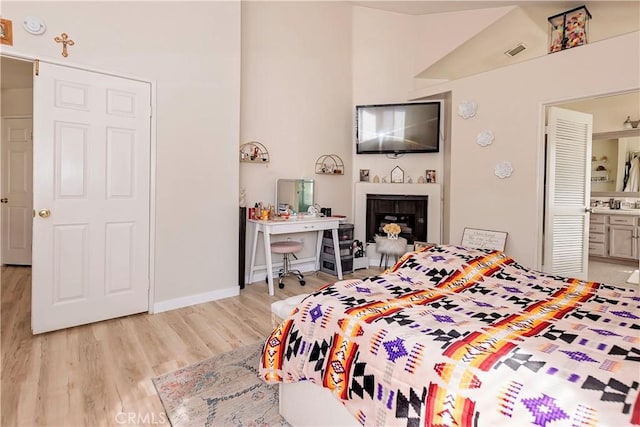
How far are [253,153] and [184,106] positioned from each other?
3.54 feet

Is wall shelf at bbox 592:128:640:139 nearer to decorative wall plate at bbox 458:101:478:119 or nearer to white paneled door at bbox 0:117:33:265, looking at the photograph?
decorative wall plate at bbox 458:101:478:119

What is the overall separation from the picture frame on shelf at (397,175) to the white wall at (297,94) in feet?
2.04

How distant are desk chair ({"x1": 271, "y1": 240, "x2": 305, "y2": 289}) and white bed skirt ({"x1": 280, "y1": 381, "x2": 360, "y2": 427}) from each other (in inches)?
87.0

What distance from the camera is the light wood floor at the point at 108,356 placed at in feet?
5.63

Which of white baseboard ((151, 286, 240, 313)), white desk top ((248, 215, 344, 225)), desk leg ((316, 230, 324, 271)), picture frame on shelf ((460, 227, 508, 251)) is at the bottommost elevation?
white baseboard ((151, 286, 240, 313))

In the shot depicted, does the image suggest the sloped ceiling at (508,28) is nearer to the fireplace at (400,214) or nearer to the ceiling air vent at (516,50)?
the ceiling air vent at (516,50)

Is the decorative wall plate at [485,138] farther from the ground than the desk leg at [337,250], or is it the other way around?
the decorative wall plate at [485,138]

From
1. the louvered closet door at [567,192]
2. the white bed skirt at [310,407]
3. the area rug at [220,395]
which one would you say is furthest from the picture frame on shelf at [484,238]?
the white bed skirt at [310,407]

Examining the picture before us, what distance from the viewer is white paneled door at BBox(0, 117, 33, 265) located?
4.84 metres

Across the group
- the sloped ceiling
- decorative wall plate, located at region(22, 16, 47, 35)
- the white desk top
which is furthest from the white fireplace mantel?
decorative wall plate, located at region(22, 16, 47, 35)

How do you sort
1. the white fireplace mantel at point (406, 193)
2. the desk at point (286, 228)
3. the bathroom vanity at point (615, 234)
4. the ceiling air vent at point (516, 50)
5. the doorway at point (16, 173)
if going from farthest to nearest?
the bathroom vanity at point (615, 234) < the doorway at point (16, 173) < the white fireplace mantel at point (406, 193) < the ceiling air vent at point (516, 50) < the desk at point (286, 228)

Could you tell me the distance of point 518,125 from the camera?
3.57 metres

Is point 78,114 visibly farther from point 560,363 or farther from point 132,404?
point 560,363

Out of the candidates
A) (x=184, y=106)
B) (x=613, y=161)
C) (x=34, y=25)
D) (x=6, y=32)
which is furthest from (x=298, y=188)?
(x=613, y=161)
